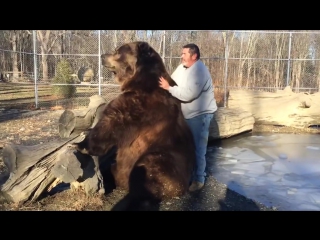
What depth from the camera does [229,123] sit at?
9.16m

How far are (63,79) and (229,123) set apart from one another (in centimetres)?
936

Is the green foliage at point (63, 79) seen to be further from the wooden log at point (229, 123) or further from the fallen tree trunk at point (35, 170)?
the fallen tree trunk at point (35, 170)

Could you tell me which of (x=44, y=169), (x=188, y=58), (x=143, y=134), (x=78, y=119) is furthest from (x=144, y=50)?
(x=44, y=169)

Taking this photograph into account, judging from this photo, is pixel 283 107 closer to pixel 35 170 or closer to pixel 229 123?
pixel 229 123

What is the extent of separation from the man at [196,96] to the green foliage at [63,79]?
461 inches

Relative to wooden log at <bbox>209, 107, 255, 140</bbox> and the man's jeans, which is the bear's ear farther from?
wooden log at <bbox>209, 107, 255, 140</bbox>

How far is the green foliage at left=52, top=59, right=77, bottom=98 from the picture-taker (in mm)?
15605

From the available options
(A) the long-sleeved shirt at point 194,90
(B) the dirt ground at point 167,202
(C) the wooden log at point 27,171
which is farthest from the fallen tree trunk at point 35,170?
(A) the long-sleeved shirt at point 194,90

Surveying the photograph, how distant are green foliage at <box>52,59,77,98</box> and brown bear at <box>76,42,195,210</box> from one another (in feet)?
39.0

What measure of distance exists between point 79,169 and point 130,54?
1578 mm

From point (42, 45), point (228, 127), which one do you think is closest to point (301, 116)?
point (228, 127)

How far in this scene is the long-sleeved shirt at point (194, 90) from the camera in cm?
450

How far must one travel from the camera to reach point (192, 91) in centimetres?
455

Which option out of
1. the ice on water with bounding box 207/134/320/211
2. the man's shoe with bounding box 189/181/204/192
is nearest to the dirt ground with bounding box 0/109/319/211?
the man's shoe with bounding box 189/181/204/192
